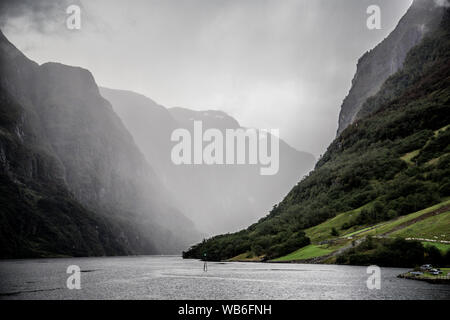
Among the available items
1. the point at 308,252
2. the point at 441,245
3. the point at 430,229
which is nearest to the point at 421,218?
the point at 430,229

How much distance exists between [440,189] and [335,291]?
11294 cm

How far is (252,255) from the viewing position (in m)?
198

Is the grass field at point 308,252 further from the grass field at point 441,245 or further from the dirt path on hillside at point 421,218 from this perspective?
the grass field at point 441,245

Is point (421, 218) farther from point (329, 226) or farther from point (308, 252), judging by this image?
point (329, 226)

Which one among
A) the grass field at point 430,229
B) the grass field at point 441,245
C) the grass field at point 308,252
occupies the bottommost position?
the grass field at point 308,252

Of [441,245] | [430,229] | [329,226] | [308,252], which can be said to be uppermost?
[430,229]

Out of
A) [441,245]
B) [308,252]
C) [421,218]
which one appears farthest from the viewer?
[308,252]

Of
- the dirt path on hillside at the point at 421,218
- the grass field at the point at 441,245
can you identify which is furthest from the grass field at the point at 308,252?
the grass field at the point at 441,245

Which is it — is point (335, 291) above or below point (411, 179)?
below
